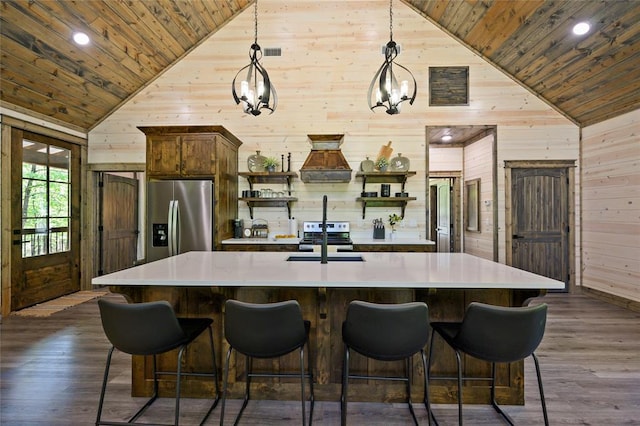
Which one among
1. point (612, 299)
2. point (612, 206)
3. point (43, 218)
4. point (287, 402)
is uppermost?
point (612, 206)

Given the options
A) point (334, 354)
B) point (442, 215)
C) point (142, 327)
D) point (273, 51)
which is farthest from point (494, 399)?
point (442, 215)

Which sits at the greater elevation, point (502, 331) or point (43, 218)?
point (43, 218)

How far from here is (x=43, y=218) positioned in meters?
4.43

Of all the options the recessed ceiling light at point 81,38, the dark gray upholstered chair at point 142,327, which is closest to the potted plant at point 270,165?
the recessed ceiling light at point 81,38

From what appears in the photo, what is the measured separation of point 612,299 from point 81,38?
7.74 meters

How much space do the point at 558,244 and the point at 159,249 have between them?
6.07m

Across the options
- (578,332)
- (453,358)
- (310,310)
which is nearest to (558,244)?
(578,332)

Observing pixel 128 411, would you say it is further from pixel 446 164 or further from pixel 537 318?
pixel 446 164

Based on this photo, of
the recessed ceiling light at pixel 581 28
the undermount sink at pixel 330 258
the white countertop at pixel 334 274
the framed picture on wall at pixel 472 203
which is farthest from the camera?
the framed picture on wall at pixel 472 203

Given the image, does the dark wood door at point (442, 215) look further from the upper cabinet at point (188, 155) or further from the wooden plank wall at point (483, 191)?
the upper cabinet at point (188, 155)

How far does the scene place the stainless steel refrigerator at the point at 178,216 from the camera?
4.11m

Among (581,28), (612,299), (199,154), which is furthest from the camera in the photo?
(612,299)

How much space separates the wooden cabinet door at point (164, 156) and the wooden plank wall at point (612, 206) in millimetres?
6094

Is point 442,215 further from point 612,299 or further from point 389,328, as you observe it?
point 389,328
